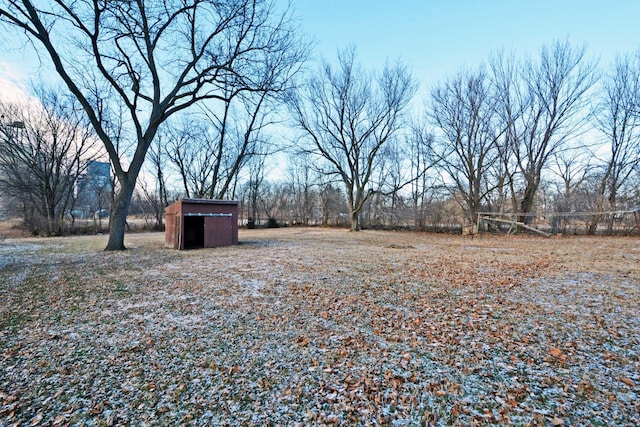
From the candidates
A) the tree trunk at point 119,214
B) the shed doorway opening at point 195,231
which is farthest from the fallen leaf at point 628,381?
the shed doorway opening at point 195,231

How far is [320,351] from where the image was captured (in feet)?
9.06

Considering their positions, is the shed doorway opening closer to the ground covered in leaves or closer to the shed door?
the shed door

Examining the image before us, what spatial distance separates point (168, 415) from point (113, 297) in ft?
11.0

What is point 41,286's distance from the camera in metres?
4.93

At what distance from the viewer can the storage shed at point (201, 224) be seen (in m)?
9.66

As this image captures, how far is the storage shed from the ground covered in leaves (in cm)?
423

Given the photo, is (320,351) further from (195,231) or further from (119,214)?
(195,231)

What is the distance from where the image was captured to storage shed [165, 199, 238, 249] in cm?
966

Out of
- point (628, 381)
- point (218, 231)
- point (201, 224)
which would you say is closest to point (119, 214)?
point (201, 224)

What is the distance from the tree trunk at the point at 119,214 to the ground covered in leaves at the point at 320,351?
379 centimetres

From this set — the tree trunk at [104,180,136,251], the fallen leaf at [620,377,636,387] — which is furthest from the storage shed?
the fallen leaf at [620,377,636,387]

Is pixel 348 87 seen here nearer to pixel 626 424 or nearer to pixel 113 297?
pixel 113 297

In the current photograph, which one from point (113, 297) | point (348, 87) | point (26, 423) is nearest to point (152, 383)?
point (26, 423)

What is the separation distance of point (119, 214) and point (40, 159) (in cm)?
1462
